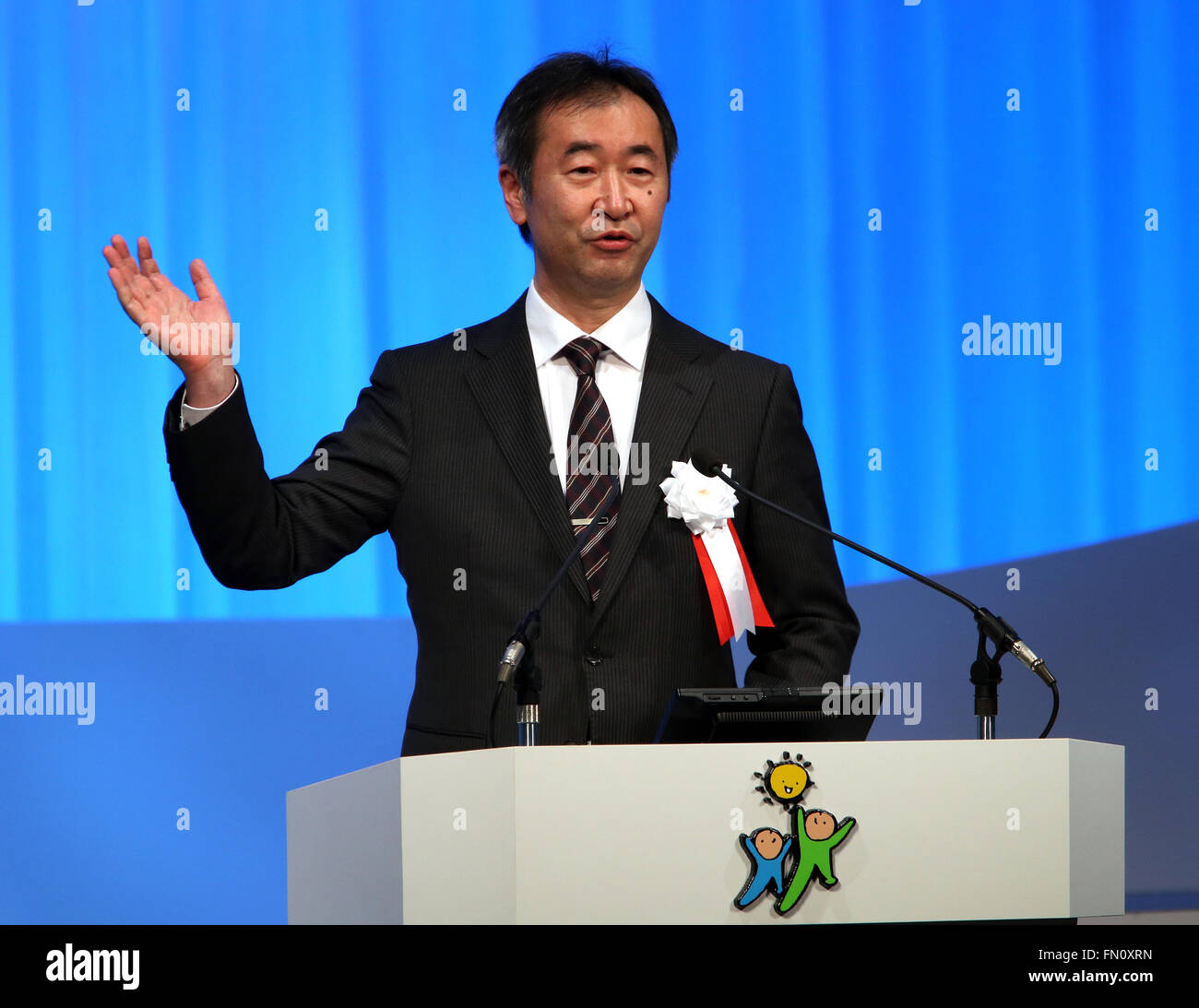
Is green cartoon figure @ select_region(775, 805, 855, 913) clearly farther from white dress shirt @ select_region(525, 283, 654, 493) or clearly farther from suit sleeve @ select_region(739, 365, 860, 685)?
white dress shirt @ select_region(525, 283, 654, 493)

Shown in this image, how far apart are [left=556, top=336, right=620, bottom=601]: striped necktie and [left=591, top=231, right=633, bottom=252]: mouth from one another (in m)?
0.14

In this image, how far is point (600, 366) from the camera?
7.01 ft

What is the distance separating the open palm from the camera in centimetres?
174

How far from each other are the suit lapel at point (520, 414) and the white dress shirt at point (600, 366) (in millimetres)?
20

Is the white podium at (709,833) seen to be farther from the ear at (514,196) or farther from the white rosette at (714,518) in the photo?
the ear at (514,196)

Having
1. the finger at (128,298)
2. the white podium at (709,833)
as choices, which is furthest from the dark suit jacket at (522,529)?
the white podium at (709,833)

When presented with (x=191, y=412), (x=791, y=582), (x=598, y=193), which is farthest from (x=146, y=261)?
(x=791, y=582)

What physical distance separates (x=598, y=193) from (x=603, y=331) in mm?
204

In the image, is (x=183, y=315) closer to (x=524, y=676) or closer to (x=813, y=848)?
(x=524, y=676)

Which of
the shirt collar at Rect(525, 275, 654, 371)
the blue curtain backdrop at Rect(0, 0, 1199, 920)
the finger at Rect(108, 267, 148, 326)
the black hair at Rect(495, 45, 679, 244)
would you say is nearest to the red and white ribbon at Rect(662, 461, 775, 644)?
the shirt collar at Rect(525, 275, 654, 371)

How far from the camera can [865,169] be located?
341 centimetres

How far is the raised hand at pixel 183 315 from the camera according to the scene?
1739 millimetres
